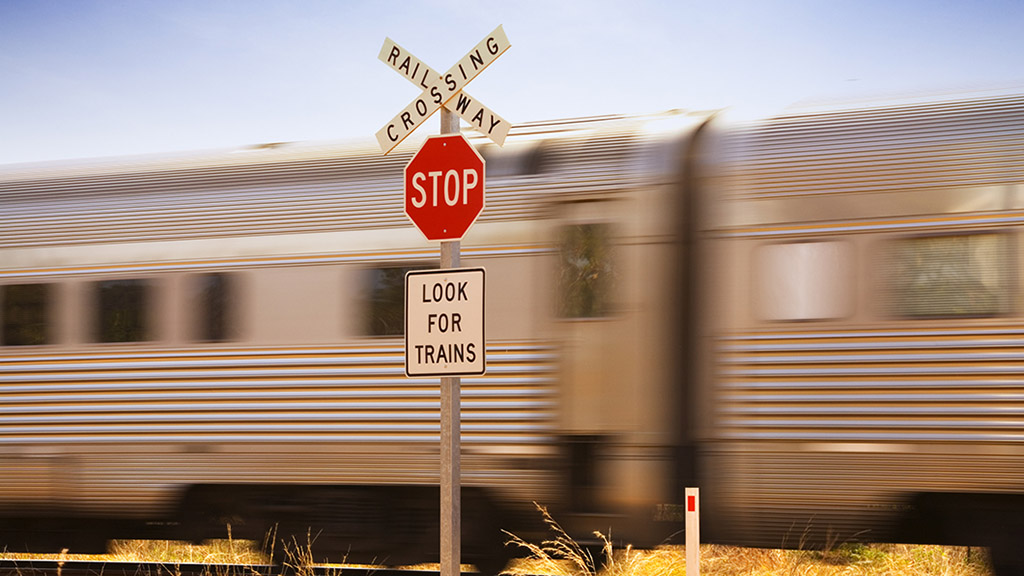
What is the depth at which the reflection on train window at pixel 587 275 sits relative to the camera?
836 cm

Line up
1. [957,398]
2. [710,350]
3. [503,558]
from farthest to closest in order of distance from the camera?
1. [503,558]
2. [710,350]
3. [957,398]

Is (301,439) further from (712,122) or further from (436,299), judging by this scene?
(712,122)

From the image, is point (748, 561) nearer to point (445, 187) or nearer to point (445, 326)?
point (445, 326)

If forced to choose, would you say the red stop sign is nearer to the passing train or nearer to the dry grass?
the passing train

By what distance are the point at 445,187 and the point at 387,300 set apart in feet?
7.63

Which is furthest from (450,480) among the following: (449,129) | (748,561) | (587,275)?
(748,561)

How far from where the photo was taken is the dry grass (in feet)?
27.3

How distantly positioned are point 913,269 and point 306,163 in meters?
4.61

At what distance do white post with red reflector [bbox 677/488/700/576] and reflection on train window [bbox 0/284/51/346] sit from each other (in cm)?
568

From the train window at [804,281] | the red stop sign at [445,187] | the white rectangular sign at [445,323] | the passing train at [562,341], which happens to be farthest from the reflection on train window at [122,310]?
the train window at [804,281]

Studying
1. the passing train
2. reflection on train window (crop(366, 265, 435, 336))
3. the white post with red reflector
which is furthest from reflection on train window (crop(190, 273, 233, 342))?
the white post with red reflector

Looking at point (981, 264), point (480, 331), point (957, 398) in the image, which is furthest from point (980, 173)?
point (480, 331)

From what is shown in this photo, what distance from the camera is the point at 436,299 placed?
646 cm

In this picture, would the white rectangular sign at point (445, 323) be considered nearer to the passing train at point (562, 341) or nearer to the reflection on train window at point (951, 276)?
the passing train at point (562, 341)
